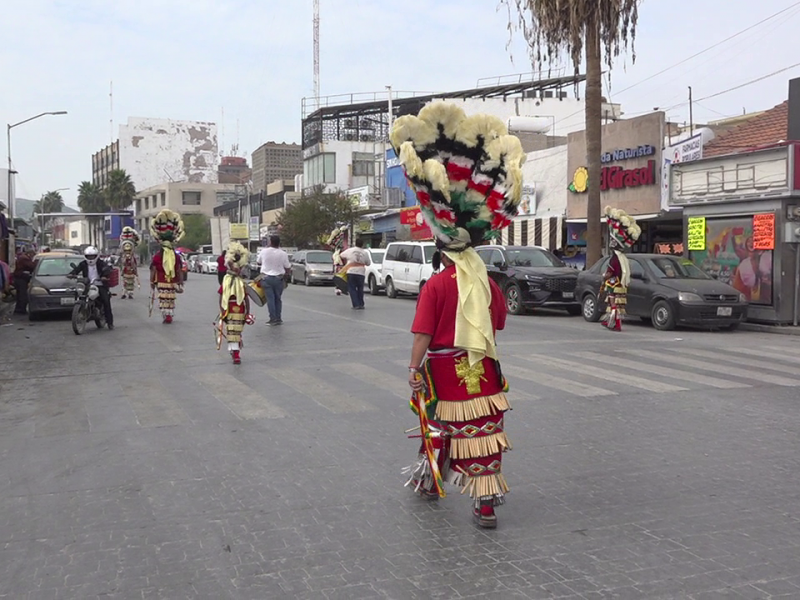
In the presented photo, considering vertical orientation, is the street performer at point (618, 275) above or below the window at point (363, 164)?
below

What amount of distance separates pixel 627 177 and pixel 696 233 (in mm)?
6666

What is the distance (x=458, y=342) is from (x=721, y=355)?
876cm

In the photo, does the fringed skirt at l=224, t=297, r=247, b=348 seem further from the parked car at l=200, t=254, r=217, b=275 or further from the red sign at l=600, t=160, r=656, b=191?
the parked car at l=200, t=254, r=217, b=275

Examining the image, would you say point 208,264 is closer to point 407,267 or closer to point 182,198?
point 407,267

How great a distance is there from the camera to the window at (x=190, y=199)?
108m

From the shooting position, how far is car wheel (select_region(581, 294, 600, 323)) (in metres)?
18.4

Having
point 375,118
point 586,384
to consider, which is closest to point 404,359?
point 586,384

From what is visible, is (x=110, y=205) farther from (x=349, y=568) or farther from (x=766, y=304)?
(x=349, y=568)

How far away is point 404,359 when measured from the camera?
39.0 feet

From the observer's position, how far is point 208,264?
55688 millimetres

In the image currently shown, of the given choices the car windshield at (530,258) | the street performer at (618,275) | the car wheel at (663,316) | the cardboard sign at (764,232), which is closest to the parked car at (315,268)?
the car windshield at (530,258)

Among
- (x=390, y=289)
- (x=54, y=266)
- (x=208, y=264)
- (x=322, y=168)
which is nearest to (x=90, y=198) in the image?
(x=322, y=168)

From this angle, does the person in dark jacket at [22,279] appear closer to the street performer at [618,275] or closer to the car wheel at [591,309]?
the car wheel at [591,309]

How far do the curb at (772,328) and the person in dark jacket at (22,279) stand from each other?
17.2 m
